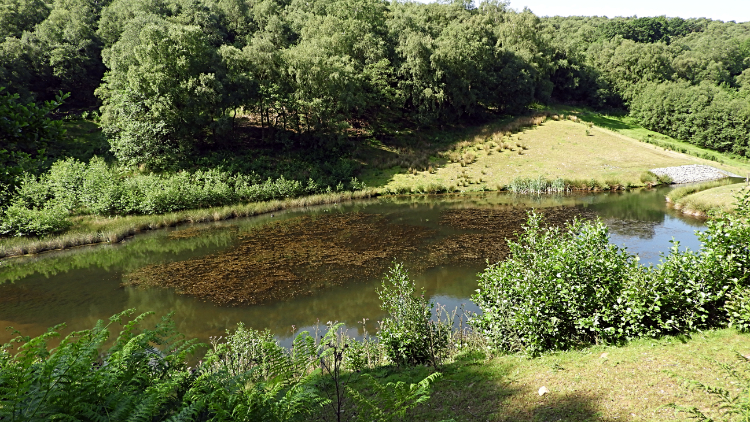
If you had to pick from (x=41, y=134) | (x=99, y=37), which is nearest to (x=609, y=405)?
(x=41, y=134)

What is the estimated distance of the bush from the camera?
79.4 ft

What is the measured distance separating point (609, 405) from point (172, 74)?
1644 inches

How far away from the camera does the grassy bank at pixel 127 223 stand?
904 inches

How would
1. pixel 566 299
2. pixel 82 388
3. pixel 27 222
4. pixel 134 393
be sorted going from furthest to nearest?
pixel 27 222 → pixel 566 299 → pixel 134 393 → pixel 82 388

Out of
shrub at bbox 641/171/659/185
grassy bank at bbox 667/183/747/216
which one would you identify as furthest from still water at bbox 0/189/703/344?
shrub at bbox 641/171/659/185

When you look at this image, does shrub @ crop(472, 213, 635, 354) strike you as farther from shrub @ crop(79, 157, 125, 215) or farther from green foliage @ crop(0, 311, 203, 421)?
shrub @ crop(79, 157, 125, 215)

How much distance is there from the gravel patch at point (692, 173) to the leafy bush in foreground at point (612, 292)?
121ft

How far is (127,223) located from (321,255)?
1534cm

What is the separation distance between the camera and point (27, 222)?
2478 cm

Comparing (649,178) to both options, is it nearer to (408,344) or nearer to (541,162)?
(541,162)

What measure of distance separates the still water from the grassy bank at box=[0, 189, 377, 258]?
1037 mm

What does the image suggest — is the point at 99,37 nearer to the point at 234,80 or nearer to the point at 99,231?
the point at 234,80

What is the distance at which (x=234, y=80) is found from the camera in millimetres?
39719

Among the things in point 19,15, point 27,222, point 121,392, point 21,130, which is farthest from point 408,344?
point 19,15
